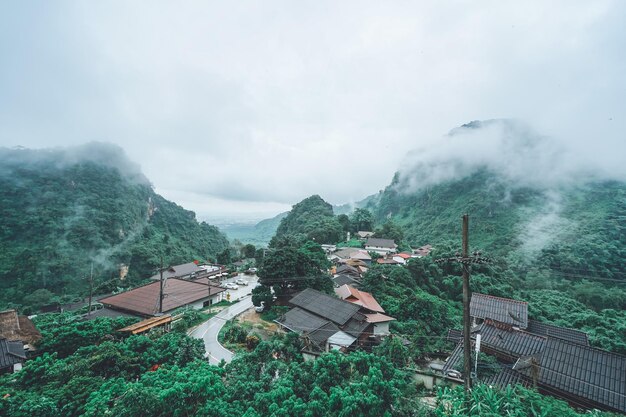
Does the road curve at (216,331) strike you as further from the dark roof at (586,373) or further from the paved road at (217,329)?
the dark roof at (586,373)

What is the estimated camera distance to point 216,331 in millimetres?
22938

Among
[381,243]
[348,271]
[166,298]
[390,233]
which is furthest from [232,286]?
[390,233]

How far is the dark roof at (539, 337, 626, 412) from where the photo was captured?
478 inches

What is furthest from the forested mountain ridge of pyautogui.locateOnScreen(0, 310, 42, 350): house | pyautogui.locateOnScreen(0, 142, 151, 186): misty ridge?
pyautogui.locateOnScreen(0, 142, 151, 186): misty ridge

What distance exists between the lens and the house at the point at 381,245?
186 ft

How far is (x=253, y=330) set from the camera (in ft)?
73.6

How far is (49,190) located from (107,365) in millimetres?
70971

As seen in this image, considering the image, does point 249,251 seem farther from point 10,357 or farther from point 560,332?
point 560,332

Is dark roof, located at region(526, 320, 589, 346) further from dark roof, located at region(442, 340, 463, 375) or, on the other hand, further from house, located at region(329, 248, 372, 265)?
house, located at region(329, 248, 372, 265)

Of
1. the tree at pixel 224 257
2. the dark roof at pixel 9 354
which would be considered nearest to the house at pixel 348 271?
the tree at pixel 224 257

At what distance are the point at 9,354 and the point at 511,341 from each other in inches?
1130

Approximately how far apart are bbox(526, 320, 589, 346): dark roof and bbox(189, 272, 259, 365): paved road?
2487 centimetres

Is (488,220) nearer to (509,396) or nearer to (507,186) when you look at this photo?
(507,186)

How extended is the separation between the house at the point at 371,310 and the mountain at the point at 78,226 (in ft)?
119
